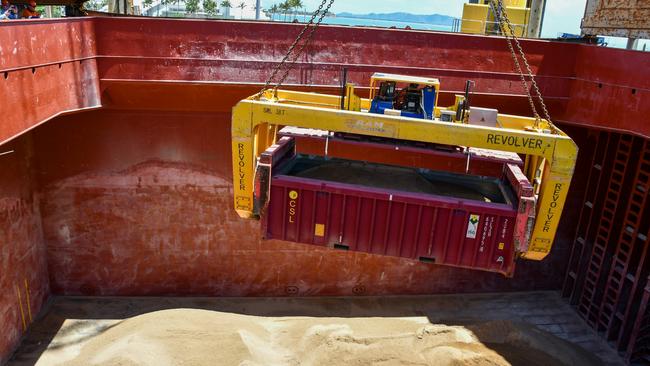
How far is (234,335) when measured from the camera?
11336 mm

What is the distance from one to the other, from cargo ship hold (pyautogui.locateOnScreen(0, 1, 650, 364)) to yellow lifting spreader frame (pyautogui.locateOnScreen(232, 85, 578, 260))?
1932mm

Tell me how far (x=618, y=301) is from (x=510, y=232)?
21.1ft

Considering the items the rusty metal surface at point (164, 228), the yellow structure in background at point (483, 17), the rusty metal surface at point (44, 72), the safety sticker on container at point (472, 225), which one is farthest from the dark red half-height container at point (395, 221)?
the yellow structure in background at point (483, 17)

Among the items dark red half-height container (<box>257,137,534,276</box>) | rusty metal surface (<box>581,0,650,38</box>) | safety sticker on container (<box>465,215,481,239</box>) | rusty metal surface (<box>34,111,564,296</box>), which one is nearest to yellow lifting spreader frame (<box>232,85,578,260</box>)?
dark red half-height container (<box>257,137,534,276</box>)

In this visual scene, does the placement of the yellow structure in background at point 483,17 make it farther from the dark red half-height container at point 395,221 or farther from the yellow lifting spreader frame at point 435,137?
the yellow lifting spreader frame at point 435,137

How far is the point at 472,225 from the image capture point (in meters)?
8.23

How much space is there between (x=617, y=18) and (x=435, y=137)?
8.81 metres

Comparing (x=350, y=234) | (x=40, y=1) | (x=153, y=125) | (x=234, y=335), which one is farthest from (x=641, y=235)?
(x=40, y=1)

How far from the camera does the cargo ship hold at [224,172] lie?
1124 cm

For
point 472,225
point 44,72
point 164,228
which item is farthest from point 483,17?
point 44,72

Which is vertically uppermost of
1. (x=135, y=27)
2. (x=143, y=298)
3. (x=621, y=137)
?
(x=135, y=27)

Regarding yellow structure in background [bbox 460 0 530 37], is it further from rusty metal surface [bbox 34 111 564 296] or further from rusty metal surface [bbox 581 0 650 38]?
rusty metal surface [bbox 34 111 564 296]

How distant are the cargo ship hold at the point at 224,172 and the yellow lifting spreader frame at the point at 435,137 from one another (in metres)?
1.93

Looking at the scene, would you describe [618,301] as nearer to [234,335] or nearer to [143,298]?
[234,335]
